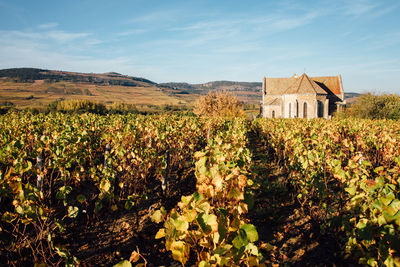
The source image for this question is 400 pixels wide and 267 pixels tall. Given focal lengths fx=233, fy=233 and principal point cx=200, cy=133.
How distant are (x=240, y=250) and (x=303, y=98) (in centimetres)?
3491

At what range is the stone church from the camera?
3262 centimetres

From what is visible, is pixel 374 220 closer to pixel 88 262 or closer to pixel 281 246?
pixel 281 246

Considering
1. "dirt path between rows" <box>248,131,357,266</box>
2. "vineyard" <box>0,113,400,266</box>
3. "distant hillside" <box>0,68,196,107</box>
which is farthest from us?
"distant hillside" <box>0,68,196,107</box>

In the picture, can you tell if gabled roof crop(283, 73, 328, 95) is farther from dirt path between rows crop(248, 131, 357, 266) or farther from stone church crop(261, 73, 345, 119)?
dirt path between rows crop(248, 131, 357, 266)

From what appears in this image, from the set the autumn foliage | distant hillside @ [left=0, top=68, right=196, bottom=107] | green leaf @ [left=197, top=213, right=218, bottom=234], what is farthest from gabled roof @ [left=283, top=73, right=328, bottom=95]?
distant hillside @ [left=0, top=68, right=196, bottom=107]

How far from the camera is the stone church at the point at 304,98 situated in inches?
1284

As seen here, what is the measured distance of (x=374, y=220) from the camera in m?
2.17

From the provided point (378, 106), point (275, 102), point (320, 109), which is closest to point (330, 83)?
point (320, 109)

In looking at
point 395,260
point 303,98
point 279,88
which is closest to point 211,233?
point 395,260

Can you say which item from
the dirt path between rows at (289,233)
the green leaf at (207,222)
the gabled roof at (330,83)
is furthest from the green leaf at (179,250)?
the gabled roof at (330,83)

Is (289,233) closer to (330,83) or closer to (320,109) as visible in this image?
(320,109)

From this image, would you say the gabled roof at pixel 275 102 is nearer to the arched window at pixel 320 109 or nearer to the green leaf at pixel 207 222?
the arched window at pixel 320 109

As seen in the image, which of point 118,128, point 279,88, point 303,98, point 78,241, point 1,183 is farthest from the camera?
point 279,88

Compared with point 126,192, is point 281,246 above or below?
below
